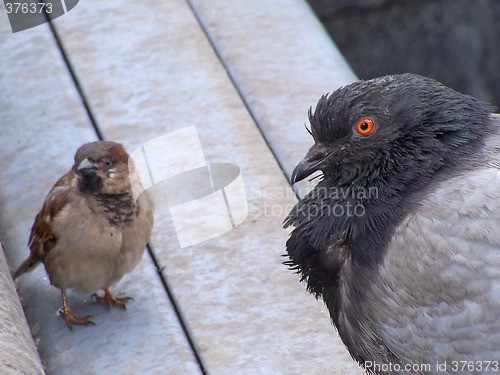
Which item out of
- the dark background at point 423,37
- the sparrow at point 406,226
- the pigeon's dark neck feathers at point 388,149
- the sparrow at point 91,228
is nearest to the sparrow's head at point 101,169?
the sparrow at point 91,228

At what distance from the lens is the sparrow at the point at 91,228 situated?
398cm

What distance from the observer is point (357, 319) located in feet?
11.1

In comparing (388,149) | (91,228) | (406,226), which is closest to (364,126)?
(388,149)

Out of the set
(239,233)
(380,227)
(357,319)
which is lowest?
(239,233)

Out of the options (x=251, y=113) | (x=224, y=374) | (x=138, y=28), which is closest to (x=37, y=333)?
(x=224, y=374)

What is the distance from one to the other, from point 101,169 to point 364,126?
1462mm

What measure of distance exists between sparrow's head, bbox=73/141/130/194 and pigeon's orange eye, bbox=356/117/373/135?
1387 mm

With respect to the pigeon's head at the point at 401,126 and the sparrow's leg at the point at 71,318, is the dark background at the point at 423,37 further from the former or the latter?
the sparrow's leg at the point at 71,318

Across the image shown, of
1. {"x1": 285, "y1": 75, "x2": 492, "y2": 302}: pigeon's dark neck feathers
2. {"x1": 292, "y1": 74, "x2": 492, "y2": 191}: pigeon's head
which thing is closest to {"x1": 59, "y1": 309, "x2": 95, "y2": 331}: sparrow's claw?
{"x1": 285, "y1": 75, "x2": 492, "y2": 302}: pigeon's dark neck feathers

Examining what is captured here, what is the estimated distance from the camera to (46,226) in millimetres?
4035

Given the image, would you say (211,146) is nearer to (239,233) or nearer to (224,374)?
(239,233)

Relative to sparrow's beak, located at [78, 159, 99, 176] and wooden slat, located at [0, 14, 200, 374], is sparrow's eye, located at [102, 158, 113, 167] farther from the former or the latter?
wooden slat, located at [0, 14, 200, 374]

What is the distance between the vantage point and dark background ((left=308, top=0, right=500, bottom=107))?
838 centimetres

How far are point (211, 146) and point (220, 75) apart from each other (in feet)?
2.43
